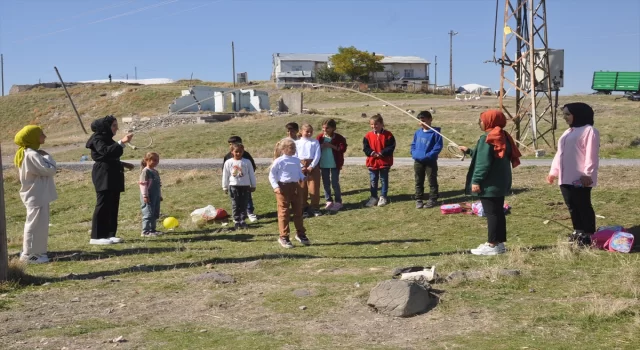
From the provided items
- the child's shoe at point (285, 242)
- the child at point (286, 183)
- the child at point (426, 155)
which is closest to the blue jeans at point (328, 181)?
the child at point (426, 155)

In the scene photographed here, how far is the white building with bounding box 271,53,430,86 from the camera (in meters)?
103

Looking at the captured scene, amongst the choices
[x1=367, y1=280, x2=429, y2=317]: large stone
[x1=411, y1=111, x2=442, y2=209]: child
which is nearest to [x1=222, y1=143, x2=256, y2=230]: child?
[x1=411, y1=111, x2=442, y2=209]: child

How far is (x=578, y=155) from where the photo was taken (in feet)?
28.5

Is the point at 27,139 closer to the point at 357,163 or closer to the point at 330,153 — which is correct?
the point at 330,153

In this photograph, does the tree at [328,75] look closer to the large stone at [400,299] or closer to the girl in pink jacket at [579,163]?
the girl in pink jacket at [579,163]

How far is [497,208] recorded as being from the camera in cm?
893

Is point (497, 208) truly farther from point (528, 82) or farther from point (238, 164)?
point (528, 82)

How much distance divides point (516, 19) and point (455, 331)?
18.5 m

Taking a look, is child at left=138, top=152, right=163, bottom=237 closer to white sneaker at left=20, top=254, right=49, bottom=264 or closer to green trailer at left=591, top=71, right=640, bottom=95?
white sneaker at left=20, top=254, right=49, bottom=264

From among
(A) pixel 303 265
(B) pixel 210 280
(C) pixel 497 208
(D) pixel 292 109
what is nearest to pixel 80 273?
(B) pixel 210 280

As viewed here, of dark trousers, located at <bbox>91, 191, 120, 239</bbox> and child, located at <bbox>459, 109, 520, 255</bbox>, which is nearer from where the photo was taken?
child, located at <bbox>459, 109, 520, 255</bbox>

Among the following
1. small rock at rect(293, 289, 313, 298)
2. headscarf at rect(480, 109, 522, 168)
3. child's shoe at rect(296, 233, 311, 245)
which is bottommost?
child's shoe at rect(296, 233, 311, 245)

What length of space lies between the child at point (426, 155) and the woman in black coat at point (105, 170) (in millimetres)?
5050

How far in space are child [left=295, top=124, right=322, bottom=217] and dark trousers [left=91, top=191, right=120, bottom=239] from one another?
10.8ft
